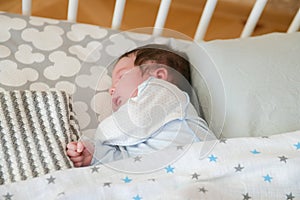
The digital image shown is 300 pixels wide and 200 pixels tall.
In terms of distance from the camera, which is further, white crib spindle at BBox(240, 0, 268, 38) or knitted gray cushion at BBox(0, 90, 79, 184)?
white crib spindle at BBox(240, 0, 268, 38)

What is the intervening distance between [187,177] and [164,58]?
0.25m

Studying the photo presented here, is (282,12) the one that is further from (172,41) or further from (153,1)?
(172,41)

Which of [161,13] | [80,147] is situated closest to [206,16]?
[161,13]

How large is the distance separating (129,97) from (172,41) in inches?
10.0

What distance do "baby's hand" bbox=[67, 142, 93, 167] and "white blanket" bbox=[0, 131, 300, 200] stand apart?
0.07m

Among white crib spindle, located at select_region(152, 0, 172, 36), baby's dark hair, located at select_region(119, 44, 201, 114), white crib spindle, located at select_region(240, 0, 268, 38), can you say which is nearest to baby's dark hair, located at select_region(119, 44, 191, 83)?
baby's dark hair, located at select_region(119, 44, 201, 114)

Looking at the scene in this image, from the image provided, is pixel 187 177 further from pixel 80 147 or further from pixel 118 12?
pixel 118 12

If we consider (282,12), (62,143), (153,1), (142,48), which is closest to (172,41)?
(142,48)

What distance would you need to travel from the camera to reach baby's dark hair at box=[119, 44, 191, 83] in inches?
36.1

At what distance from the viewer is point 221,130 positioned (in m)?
0.90

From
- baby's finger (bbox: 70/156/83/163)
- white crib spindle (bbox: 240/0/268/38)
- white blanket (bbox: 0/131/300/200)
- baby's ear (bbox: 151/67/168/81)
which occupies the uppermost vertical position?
white crib spindle (bbox: 240/0/268/38)

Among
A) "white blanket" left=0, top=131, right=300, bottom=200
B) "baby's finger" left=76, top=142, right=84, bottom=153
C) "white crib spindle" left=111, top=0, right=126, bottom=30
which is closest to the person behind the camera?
"white blanket" left=0, top=131, right=300, bottom=200

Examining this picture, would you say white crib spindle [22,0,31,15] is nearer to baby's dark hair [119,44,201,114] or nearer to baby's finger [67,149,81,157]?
baby's dark hair [119,44,201,114]

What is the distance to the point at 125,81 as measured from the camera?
900 mm
